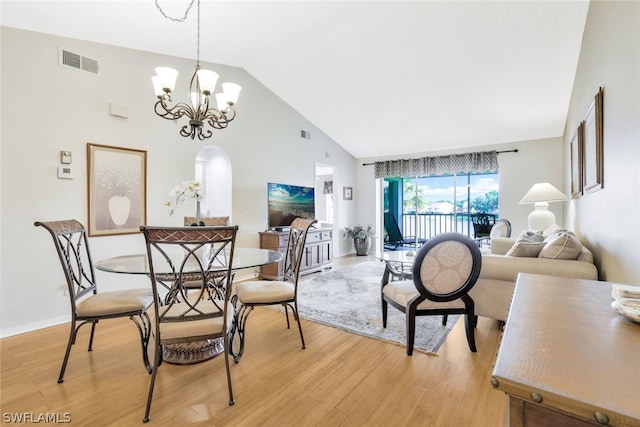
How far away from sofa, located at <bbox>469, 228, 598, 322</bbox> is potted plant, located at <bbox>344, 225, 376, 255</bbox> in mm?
4326

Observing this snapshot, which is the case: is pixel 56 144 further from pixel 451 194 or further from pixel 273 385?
pixel 451 194

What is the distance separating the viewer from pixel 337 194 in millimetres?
6797

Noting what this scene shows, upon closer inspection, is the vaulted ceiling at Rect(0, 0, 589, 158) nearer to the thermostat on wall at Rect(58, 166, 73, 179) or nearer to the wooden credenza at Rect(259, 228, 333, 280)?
the thermostat on wall at Rect(58, 166, 73, 179)

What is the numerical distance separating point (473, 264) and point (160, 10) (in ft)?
11.1

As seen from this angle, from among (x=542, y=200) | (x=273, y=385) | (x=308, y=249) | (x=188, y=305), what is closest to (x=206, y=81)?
(x=188, y=305)

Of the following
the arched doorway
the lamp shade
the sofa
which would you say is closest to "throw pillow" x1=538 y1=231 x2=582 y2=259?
the sofa

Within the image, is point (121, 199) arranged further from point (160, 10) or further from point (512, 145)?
point (512, 145)

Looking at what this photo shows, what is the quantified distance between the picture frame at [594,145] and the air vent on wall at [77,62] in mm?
4393

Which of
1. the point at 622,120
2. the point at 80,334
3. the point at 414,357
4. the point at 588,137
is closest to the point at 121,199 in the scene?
the point at 80,334

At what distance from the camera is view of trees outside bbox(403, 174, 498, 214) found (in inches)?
238

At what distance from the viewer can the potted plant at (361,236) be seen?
6898mm

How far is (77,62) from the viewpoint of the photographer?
2990 millimetres

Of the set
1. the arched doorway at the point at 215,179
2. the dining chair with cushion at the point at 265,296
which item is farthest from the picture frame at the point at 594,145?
Result: the arched doorway at the point at 215,179

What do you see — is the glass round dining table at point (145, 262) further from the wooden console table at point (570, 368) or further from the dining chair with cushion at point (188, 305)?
the wooden console table at point (570, 368)
